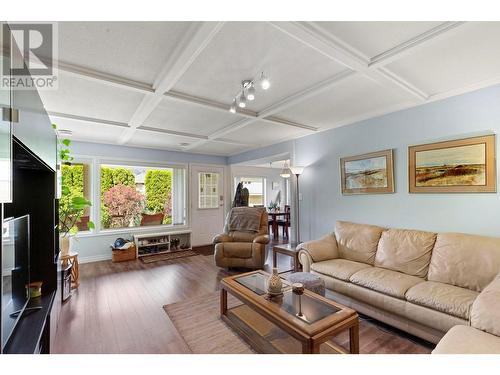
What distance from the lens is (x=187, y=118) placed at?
3207mm

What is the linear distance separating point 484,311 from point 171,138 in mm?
4410

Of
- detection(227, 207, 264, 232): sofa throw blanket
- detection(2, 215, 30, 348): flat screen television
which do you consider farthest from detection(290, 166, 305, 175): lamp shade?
detection(2, 215, 30, 348): flat screen television

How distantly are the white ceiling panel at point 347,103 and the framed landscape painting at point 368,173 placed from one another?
57cm

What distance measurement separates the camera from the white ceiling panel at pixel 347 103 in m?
2.34

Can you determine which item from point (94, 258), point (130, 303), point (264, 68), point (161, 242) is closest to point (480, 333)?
point (264, 68)

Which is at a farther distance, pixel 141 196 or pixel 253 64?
pixel 141 196

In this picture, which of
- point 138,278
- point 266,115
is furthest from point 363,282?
point 138,278

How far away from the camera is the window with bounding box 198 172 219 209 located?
5898mm

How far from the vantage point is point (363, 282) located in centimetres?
229

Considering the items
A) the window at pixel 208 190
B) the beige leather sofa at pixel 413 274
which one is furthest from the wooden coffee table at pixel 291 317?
the window at pixel 208 190

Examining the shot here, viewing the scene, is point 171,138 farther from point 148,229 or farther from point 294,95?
point 294,95

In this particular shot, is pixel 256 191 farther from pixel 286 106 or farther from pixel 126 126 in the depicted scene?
pixel 286 106

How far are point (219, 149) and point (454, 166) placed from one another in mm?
4150

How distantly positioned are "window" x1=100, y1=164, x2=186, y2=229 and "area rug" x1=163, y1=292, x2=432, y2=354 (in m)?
3.61
